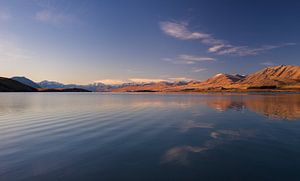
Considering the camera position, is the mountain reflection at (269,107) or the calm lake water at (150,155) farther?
the mountain reflection at (269,107)

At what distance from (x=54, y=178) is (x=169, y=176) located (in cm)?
666

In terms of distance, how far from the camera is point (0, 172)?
1219 centimetres

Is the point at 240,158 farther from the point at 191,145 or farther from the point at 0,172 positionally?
the point at 0,172

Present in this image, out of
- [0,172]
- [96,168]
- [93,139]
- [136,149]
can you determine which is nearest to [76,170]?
[96,168]

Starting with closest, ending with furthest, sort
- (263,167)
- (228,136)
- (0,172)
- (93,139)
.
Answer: (0,172)
(263,167)
(93,139)
(228,136)

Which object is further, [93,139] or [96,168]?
[93,139]

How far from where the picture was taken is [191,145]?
18.4 meters

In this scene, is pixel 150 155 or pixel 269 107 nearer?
pixel 150 155

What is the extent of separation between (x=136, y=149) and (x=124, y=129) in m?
8.72

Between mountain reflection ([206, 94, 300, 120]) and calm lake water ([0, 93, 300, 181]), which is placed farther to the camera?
mountain reflection ([206, 94, 300, 120])

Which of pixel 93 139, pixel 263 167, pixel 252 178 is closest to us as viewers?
pixel 252 178

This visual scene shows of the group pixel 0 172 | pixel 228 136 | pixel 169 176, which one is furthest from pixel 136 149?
pixel 228 136

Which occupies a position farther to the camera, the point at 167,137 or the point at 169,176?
the point at 167,137

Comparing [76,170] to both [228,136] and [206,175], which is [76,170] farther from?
[228,136]
